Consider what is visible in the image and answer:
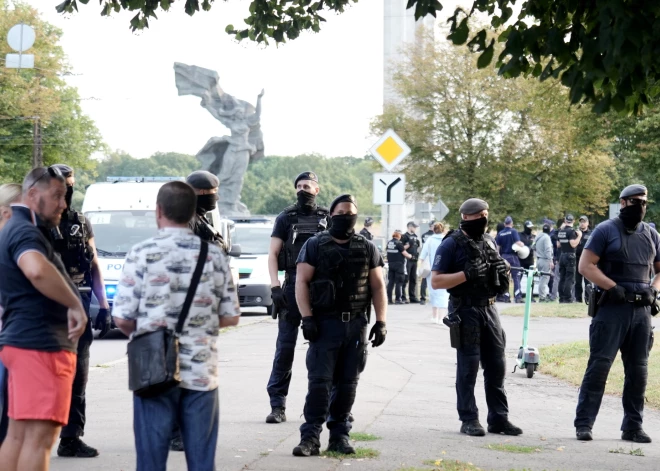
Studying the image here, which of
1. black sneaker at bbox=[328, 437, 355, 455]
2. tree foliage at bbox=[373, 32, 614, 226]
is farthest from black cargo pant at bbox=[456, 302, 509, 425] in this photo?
tree foliage at bbox=[373, 32, 614, 226]

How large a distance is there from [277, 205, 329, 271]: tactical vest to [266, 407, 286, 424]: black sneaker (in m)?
1.13

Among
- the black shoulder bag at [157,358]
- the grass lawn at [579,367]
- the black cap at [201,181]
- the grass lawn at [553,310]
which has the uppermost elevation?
the black cap at [201,181]

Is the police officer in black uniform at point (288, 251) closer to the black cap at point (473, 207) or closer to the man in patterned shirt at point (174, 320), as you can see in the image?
the black cap at point (473, 207)

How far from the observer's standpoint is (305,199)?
8992 mm

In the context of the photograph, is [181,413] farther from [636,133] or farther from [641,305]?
[636,133]

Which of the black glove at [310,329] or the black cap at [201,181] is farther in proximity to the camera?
the black cap at [201,181]

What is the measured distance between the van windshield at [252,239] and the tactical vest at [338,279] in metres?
16.5

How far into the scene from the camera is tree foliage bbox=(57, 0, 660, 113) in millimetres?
6629

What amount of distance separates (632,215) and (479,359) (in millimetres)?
1633

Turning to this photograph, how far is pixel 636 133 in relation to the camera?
36.5 m

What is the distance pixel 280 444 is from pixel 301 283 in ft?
3.90

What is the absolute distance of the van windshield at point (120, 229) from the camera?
1792 centimetres

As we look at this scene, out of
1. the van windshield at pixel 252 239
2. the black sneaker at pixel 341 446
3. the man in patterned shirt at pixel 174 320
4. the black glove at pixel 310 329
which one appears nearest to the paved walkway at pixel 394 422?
the black sneaker at pixel 341 446

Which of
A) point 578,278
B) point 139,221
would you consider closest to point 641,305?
point 139,221
